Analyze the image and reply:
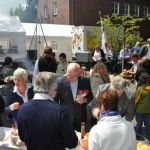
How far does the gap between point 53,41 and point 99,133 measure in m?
23.3

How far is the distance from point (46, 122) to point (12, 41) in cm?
1532

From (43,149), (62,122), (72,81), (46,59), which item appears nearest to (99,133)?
(62,122)

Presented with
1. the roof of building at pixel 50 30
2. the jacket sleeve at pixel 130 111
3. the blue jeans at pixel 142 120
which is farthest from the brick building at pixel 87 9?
the jacket sleeve at pixel 130 111

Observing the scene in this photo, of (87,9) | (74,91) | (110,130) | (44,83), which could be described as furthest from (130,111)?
(87,9)

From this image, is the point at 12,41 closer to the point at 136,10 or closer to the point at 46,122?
the point at 46,122

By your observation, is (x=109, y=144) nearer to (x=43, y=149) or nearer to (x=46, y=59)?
(x=43, y=149)

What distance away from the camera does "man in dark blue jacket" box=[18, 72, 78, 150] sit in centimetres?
335

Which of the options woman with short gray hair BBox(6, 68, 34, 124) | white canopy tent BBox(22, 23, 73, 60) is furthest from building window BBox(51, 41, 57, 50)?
woman with short gray hair BBox(6, 68, 34, 124)

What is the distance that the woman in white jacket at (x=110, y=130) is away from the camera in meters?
3.07

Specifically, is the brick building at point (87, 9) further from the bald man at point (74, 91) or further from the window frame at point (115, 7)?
the bald man at point (74, 91)

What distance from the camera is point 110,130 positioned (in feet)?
10.1

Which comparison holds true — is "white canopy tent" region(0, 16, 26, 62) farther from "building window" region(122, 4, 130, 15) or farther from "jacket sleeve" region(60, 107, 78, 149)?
"building window" region(122, 4, 130, 15)

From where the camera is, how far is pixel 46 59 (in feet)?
24.3

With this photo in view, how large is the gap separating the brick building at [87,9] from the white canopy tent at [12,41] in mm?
16753
